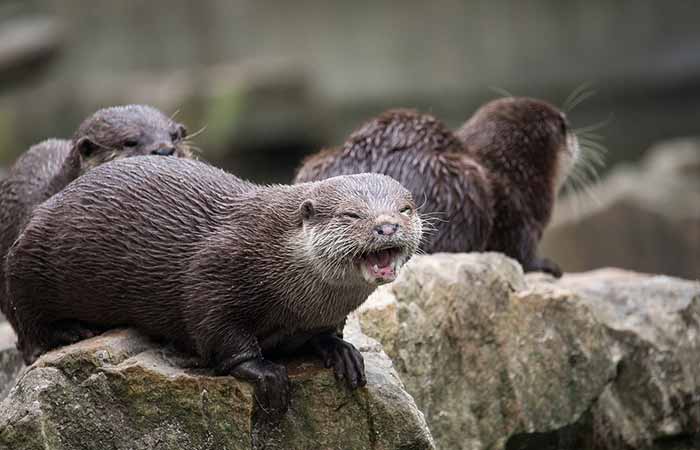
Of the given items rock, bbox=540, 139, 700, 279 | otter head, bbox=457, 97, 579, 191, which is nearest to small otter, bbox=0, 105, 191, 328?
otter head, bbox=457, 97, 579, 191

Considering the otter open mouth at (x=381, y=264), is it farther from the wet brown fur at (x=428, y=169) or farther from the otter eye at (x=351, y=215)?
the wet brown fur at (x=428, y=169)

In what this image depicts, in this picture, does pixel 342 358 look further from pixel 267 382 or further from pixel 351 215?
pixel 351 215

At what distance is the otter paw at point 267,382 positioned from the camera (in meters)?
3.42

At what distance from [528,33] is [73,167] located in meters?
12.8

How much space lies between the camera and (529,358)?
4.41 meters

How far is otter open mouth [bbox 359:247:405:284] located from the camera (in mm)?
3213

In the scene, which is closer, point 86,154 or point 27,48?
point 86,154

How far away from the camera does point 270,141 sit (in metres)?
14.0

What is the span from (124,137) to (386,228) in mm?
1700

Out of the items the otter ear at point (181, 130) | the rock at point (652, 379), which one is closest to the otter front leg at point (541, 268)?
the rock at point (652, 379)

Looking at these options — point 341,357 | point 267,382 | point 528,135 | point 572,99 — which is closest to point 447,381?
point 341,357

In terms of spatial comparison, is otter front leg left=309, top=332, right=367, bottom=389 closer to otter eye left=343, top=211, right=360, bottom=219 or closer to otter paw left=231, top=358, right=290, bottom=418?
otter paw left=231, top=358, right=290, bottom=418

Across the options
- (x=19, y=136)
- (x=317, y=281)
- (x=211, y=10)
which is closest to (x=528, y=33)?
(x=211, y=10)

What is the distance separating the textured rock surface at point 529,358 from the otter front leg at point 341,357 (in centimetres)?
56
